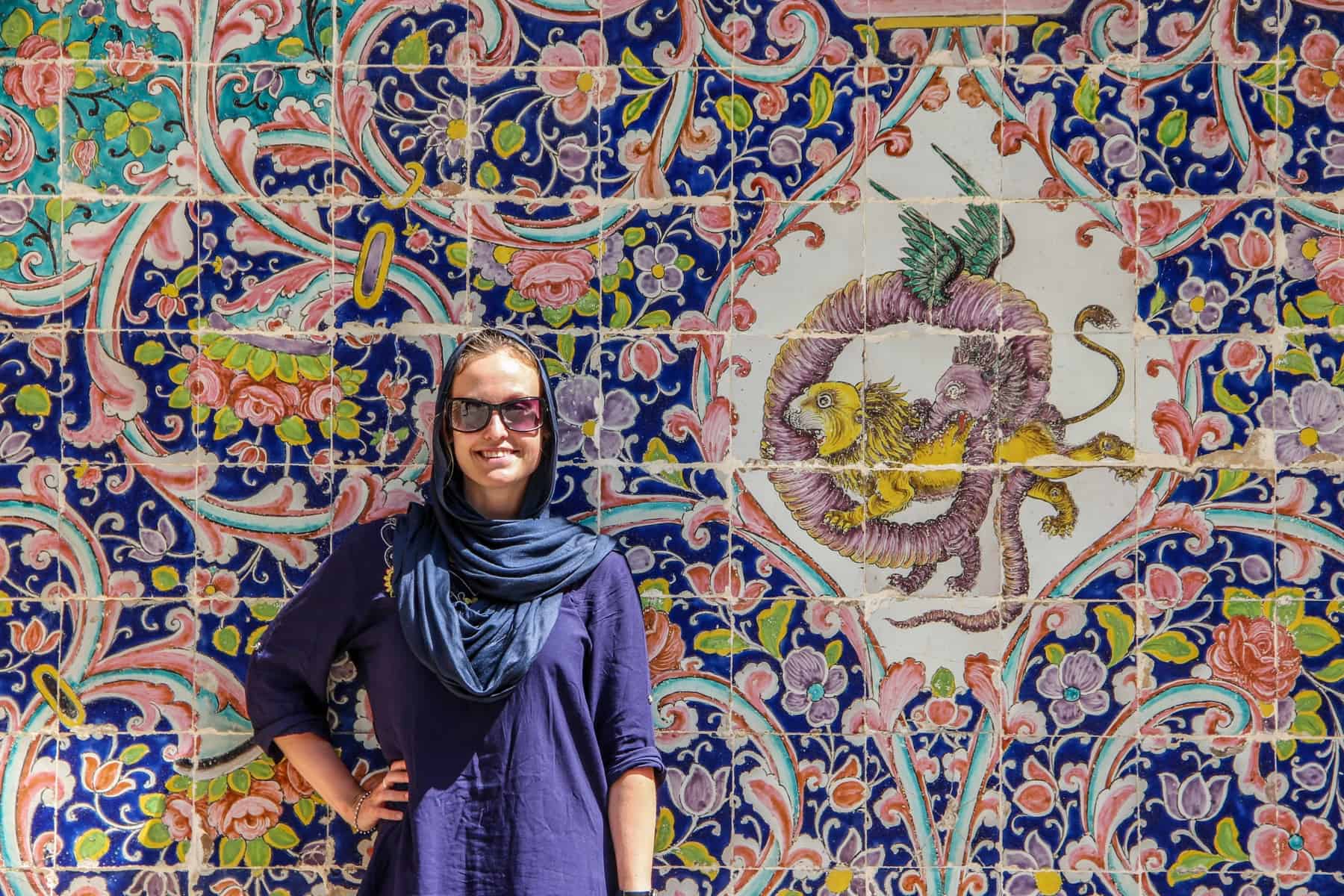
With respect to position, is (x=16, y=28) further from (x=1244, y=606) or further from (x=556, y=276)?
(x=1244, y=606)

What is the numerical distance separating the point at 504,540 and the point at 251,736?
0.76m

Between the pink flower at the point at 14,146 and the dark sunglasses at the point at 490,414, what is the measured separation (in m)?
1.12

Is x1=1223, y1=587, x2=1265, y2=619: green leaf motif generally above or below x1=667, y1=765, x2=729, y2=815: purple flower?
above

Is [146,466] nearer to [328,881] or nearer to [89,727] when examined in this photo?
[89,727]

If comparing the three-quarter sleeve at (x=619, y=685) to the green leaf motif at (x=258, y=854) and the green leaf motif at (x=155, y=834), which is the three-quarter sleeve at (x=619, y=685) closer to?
the green leaf motif at (x=258, y=854)

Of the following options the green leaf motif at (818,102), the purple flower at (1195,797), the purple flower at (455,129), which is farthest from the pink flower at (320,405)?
the purple flower at (1195,797)

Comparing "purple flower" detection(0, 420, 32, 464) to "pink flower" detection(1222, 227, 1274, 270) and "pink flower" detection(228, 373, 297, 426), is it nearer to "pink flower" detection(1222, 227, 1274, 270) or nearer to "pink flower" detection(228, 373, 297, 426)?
"pink flower" detection(228, 373, 297, 426)

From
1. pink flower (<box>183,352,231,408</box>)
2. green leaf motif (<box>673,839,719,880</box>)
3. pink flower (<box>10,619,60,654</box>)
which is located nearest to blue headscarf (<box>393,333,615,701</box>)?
pink flower (<box>183,352,231,408</box>)

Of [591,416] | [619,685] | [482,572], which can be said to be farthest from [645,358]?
[619,685]

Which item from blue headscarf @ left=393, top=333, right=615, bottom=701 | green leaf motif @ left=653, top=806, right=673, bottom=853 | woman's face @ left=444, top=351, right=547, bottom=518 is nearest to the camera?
blue headscarf @ left=393, top=333, right=615, bottom=701

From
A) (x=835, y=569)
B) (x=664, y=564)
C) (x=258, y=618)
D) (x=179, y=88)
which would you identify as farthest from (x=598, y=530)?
(x=179, y=88)

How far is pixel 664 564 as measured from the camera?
8.53 feet

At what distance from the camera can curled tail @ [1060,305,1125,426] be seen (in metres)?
2.59

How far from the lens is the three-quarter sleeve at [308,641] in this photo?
242cm
